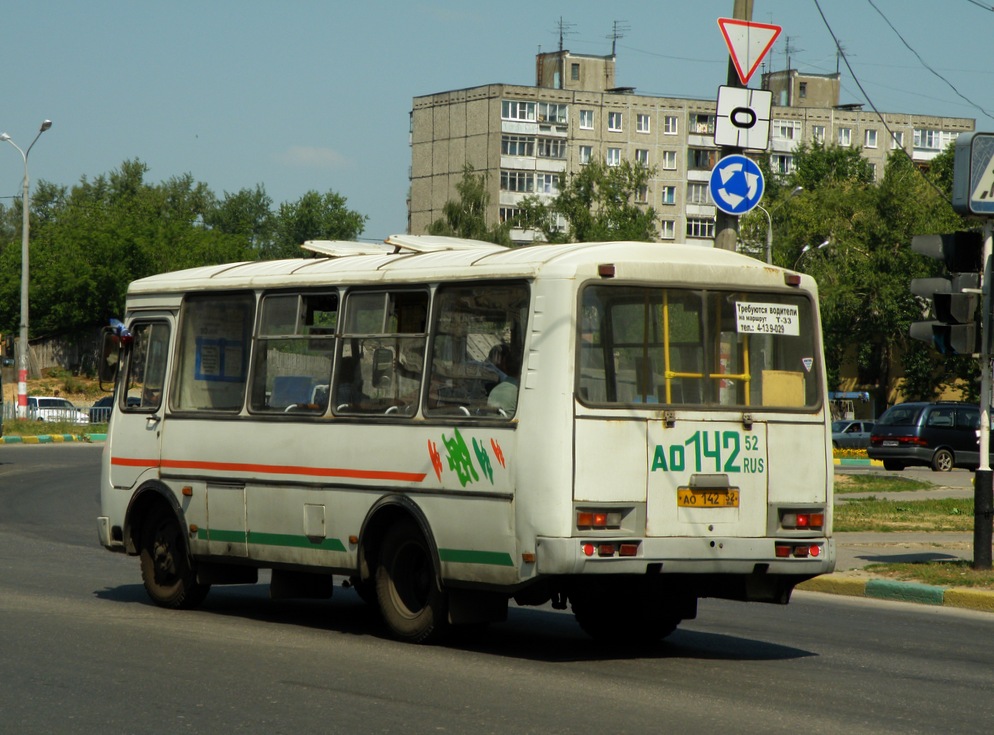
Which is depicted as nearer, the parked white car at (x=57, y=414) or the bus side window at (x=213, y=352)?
the bus side window at (x=213, y=352)

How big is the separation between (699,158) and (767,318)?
113 meters

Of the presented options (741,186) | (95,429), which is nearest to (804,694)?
(741,186)

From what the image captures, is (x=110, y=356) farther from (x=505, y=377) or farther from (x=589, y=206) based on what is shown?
(x=589, y=206)

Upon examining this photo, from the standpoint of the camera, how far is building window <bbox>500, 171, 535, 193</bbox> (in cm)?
11312

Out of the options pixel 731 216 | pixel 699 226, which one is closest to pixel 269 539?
pixel 731 216

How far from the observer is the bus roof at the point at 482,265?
384 inches

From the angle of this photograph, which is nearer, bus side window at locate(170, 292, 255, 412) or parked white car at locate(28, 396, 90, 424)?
bus side window at locate(170, 292, 255, 412)

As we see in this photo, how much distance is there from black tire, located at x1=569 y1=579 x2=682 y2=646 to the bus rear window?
1.44 metres

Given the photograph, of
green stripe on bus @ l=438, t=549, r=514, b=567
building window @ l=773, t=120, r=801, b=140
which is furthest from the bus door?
building window @ l=773, t=120, r=801, b=140

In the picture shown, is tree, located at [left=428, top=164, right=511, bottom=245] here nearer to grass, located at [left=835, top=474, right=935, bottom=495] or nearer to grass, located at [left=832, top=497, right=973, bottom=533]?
grass, located at [left=835, top=474, right=935, bottom=495]

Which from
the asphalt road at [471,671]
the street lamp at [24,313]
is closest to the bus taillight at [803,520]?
the asphalt road at [471,671]

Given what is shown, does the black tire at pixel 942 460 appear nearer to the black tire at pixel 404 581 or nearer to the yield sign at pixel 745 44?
the yield sign at pixel 745 44

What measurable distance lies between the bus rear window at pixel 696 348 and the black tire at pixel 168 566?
4.33 metres

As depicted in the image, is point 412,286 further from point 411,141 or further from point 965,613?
point 411,141
